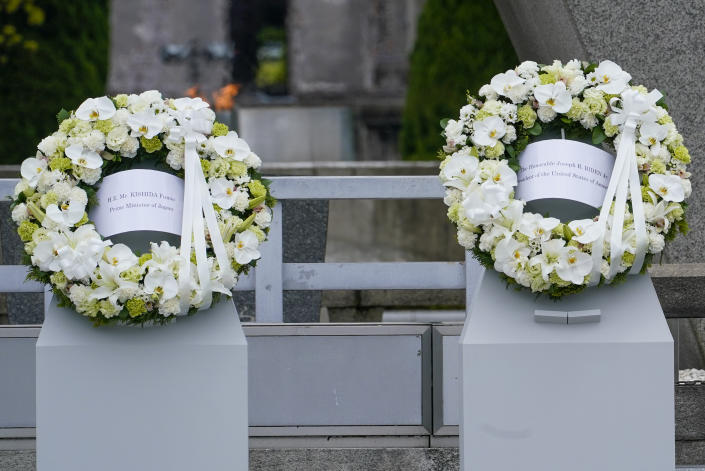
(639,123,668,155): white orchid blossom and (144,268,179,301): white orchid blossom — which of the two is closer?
(144,268,179,301): white orchid blossom

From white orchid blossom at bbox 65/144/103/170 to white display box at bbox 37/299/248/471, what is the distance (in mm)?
556

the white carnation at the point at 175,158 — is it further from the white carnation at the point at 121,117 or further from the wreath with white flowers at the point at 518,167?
the wreath with white flowers at the point at 518,167

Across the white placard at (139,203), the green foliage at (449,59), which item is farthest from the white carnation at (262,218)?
the green foliage at (449,59)

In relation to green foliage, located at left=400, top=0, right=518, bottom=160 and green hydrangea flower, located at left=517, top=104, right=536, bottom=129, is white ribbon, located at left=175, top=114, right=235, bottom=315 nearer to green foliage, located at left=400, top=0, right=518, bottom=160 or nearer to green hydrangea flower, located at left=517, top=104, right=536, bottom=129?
green hydrangea flower, located at left=517, top=104, right=536, bottom=129

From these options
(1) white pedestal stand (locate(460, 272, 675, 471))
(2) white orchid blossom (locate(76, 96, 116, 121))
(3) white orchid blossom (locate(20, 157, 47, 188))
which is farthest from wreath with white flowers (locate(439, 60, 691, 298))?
(3) white orchid blossom (locate(20, 157, 47, 188))

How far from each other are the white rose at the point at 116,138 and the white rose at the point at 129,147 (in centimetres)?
1

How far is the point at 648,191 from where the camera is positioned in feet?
13.6

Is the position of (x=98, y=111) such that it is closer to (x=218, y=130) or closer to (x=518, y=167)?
(x=218, y=130)

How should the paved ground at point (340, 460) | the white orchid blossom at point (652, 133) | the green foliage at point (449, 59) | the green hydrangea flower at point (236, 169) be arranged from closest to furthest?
the white orchid blossom at point (652, 133) → the green hydrangea flower at point (236, 169) → the paved ground at point (340, 460) → the green foliage at point (449, 59)

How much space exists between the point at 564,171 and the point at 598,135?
0.21 m

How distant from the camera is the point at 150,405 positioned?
13.6ft

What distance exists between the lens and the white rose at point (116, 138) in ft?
13.9

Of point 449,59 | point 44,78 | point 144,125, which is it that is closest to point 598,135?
point 144,125

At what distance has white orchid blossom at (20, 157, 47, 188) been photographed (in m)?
4.26
